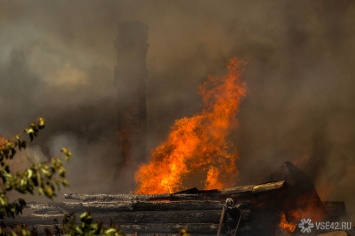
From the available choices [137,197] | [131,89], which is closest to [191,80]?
[131,89]

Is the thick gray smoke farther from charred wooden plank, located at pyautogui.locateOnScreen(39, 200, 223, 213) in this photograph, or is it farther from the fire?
charred wooden plank, located at pyautogui.locateOnScreen(39, 200, 223, 213)

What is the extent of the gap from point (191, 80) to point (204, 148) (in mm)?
4984

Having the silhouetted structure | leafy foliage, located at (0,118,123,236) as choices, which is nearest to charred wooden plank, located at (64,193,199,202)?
the silhouetted structure

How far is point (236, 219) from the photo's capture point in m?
14.5

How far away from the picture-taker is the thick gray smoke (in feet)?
83.1

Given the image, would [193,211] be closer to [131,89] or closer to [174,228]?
[174,228]

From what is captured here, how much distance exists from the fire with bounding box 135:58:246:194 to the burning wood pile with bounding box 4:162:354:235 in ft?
21.6

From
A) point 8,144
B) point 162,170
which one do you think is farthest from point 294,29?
point 8,144

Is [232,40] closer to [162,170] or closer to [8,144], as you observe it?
[162,170]

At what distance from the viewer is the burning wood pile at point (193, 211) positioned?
14.4 m

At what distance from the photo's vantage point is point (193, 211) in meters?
14.6

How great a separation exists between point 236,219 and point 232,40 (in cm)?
1455

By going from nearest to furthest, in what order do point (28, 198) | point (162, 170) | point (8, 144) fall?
point (8, 144), point (162, 170), point (28, 198)

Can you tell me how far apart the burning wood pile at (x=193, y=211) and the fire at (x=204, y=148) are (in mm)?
6570
